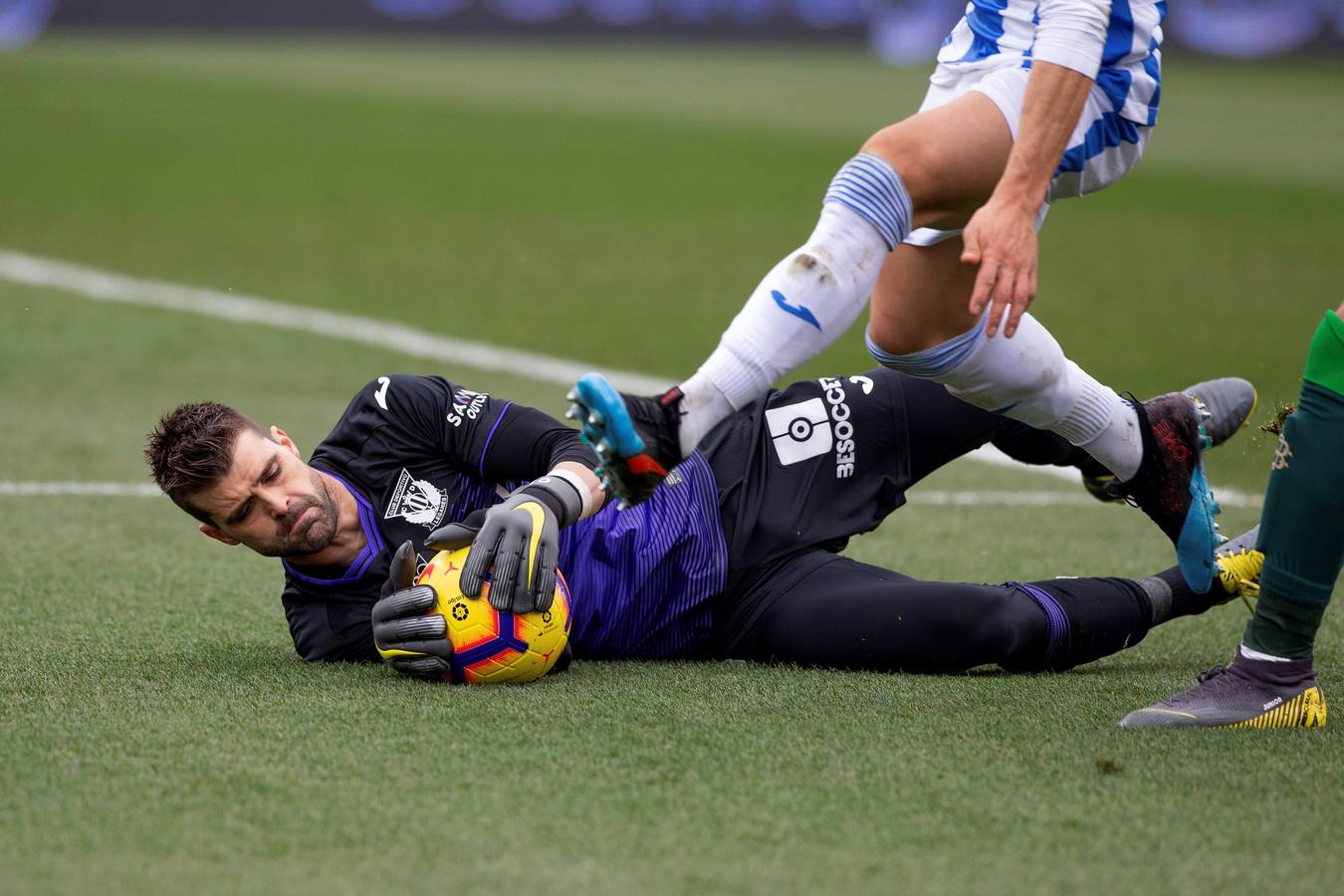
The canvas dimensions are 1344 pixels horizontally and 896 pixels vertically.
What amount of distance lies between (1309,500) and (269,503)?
83.5 inches

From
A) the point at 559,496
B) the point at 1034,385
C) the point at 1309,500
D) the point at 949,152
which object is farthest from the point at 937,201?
the point at 559,496

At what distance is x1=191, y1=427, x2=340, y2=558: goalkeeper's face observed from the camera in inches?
149

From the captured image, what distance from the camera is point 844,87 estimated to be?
85.6ft

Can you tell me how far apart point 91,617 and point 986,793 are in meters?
2.34

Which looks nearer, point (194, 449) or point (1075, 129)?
point (1075, 129)

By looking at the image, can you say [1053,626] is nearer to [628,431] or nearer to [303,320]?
[628,431]

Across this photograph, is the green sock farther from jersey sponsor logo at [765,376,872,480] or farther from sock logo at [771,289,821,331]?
jersey sponsor logo at [765,376,872,480]

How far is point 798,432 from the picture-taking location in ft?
14.1

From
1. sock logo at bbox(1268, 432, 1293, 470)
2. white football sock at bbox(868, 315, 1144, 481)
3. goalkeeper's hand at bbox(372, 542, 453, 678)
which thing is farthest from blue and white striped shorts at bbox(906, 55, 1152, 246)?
goalkeeper's hand at bbox(372, 542, 453, 678)

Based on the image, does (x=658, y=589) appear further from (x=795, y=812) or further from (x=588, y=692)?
(x=795, y=812)

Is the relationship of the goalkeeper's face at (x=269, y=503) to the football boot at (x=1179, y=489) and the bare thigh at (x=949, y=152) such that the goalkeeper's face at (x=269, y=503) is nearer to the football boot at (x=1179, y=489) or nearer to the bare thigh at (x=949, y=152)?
the bare thigh at (x=949, y=152)

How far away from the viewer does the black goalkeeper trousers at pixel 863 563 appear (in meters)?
3.81

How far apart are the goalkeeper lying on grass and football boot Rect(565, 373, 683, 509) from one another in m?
0.59

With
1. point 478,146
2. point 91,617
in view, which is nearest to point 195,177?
point 478,146
